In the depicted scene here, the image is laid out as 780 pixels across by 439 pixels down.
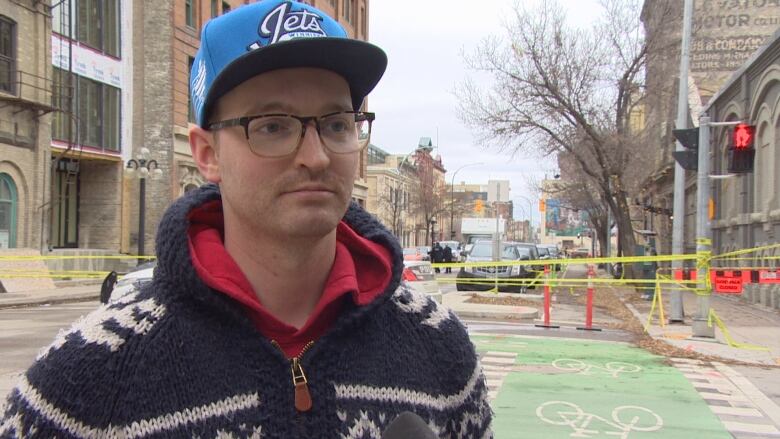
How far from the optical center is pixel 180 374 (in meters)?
1.46

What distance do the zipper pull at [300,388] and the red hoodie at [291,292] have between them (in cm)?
7

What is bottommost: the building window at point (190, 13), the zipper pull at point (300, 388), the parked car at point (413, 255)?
the parked car at point (413, 255)

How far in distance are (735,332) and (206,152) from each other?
1452cm

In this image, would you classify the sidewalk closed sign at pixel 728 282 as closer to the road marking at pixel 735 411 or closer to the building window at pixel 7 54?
the road marking at pixel 735 411

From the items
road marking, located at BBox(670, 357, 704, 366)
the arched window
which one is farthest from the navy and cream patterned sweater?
the arched window

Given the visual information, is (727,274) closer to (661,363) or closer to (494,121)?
(661,363)

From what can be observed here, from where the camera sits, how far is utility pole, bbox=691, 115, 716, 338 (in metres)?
12.6

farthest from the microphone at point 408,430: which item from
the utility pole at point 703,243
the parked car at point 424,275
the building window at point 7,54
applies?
the building window at point 7,54

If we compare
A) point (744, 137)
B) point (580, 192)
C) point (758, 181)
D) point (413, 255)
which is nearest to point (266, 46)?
point (744, 137)

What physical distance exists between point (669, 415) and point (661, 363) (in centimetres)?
335

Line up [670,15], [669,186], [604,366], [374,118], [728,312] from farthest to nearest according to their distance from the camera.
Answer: [669,186] → [670,15] → [728,312] → [604,366] → [374,118]

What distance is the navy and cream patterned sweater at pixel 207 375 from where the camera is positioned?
54.9 inches

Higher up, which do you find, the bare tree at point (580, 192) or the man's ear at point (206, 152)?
the bare tree at point (580, 192)

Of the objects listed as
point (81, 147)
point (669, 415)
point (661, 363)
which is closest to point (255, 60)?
point (669, 415)
